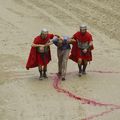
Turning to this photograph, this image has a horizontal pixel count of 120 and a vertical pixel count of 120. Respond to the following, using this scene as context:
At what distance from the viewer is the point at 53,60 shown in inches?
648

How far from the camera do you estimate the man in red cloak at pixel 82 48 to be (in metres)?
14.5

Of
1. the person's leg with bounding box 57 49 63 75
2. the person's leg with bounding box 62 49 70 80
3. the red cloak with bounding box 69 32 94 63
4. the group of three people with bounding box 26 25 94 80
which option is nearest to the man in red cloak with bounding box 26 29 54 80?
the group of three people with bounding box 26 25 94 80

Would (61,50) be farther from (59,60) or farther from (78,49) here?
(78,49)

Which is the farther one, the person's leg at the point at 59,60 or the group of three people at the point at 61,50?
the person's leg at the point at 59,60

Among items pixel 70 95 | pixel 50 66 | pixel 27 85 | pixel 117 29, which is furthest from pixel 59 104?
pixel 117 29

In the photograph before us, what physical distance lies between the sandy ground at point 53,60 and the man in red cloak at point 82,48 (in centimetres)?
51

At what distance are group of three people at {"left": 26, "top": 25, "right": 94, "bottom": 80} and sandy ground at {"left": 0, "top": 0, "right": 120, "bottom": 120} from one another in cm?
46

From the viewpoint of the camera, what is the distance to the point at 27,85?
1455 cm

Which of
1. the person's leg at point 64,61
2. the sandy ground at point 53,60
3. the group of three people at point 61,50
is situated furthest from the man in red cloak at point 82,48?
the sandy ground at point 53,60

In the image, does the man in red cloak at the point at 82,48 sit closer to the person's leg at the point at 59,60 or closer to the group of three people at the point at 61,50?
the group of three people at the point at 61,50

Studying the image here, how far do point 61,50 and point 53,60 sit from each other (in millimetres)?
1963

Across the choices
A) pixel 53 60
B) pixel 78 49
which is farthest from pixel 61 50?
pixel 53 60

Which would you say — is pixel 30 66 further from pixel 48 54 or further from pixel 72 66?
pixel 72 66

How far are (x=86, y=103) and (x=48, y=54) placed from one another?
2.01 meters
